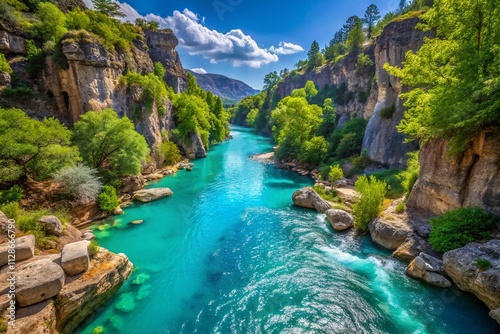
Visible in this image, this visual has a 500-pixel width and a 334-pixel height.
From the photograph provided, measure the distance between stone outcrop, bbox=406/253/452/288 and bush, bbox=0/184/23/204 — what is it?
23.1 meters

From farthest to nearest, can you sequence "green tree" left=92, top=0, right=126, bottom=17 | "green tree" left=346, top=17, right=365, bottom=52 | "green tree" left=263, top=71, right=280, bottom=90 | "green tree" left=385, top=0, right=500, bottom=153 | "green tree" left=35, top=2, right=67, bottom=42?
"green tree" left=263, top=71, right=280, bottom=90
"green tree" left=346, top=17, right=365, bottom=52
"green tree" left=92, top=0, right=126, bottom=17
"green tree" left=35, top=2, right=67, bottom=42
"green tree" left=385, top=0, right=500, bottom=153

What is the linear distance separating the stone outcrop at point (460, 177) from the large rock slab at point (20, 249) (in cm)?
2063

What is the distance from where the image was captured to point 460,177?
42.3ft

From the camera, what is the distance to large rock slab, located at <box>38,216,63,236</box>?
11.3 meters

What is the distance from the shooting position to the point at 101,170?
21.5 metres

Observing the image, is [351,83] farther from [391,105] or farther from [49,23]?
[49,23]

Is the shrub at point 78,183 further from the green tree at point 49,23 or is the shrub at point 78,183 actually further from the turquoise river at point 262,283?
the green tree at point 49,23

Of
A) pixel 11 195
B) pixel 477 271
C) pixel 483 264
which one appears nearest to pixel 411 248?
pixel 477 271

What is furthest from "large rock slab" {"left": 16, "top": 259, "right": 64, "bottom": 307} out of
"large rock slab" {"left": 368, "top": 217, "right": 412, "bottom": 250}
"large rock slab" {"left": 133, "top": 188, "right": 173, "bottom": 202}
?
"large rock slab" {"left": 368, "top": 217, "right": 412, "bottom": 250}

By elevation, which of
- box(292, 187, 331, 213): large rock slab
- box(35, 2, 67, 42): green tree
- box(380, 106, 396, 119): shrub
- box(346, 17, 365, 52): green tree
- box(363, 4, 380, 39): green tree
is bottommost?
box(292, 187, 331, 213): large rock slab

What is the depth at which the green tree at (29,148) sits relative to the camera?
14273mm

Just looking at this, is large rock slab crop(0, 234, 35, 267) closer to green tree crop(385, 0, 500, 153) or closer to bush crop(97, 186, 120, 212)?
bush crop(97, 186, 120, 212)

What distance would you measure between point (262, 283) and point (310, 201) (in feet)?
36.0

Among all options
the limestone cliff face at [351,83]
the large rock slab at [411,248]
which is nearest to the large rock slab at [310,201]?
the large rock slab at [411,248]
